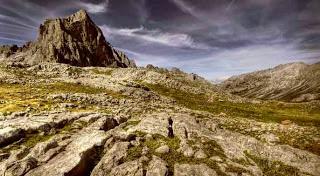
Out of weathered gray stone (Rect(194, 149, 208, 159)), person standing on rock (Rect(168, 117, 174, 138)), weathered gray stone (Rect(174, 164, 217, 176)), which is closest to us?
weathered gray stone (Rect(174, 164, 217, 176))

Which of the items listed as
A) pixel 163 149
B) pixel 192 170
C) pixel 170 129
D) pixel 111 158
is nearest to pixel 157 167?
pixel 192 170

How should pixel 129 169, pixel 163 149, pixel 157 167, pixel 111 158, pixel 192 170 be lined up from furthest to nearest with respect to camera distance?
pixel 163 149 → pixel 111 158 → pixel 192 170 → pixel 157 167 → pixel 129 169

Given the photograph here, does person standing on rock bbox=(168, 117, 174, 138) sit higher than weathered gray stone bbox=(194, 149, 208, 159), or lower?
higher

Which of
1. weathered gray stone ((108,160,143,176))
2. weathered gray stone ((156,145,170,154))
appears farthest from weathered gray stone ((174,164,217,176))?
weathered gray stone ((108,160,143,176))

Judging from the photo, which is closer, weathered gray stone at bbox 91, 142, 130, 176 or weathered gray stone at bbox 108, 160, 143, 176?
weathered gray stone at bbox 108, 160, 143, 176

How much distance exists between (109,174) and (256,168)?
50.7ft

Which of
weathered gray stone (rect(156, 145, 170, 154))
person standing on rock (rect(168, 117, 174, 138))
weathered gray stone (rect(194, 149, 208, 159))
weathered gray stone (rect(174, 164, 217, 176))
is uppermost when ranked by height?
person standing on rock (rect(168, 117, 174, 138))

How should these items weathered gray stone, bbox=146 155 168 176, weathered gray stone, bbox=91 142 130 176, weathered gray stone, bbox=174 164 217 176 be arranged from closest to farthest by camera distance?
1. weathered gray stone, bbox=146 155 168 176
2. weathered gray stone, bbox=91 142 130 176
3. weathered gray stone, bbox=174 164 217 176

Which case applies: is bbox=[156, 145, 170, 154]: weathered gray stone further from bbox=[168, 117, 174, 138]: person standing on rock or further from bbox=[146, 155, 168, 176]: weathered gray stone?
bbox=[168, 117, 174, 138]: person standing on rock

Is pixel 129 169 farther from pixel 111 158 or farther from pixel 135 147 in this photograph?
pixel 135 147

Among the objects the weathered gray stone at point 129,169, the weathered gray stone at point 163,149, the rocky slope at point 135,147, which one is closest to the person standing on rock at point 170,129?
the rocky slope at point 135,147

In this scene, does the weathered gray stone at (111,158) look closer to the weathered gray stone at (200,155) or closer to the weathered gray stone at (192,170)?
the weathered gray stone at (192,170)

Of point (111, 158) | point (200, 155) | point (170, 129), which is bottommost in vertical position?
point (111, 158)

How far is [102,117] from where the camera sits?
42688 millimetres
